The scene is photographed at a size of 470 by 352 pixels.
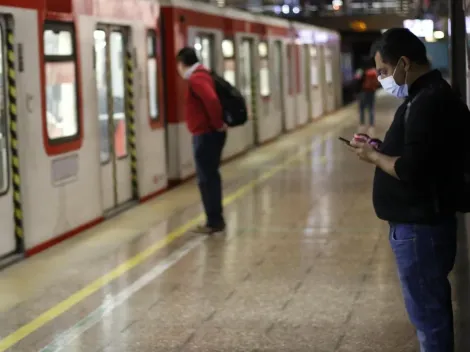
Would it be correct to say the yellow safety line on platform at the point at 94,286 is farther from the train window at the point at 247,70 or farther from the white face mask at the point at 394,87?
the train window at the point at 247,70

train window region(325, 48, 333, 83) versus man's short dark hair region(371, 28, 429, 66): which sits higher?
train window region(325, 48, 333, 83)

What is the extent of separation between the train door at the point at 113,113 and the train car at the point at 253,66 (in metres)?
1.81

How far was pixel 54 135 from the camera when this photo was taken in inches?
350

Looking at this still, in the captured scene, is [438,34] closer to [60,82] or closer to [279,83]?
[279,83]

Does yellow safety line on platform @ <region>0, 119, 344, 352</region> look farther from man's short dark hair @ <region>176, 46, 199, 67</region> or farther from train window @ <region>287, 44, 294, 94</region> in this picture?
train window @ <region>287, 44, 294, 94</region>

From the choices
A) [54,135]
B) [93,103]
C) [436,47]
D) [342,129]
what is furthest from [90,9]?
[436,47]

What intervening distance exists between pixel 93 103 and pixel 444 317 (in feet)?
21.1

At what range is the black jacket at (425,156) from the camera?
3.87m

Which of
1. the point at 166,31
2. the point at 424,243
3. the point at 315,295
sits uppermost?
the point at 166,31

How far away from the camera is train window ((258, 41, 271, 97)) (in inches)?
761

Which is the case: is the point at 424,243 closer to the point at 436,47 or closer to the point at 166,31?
the point at 166,31

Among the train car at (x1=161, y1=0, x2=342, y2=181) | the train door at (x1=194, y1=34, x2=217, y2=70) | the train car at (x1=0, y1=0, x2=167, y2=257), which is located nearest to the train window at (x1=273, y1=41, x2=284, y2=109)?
the train car at (x1=161, y1=0, x2=342, y2=181)

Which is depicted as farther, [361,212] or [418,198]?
[361,212]

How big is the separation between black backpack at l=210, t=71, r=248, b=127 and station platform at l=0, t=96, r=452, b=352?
3.62 ft
